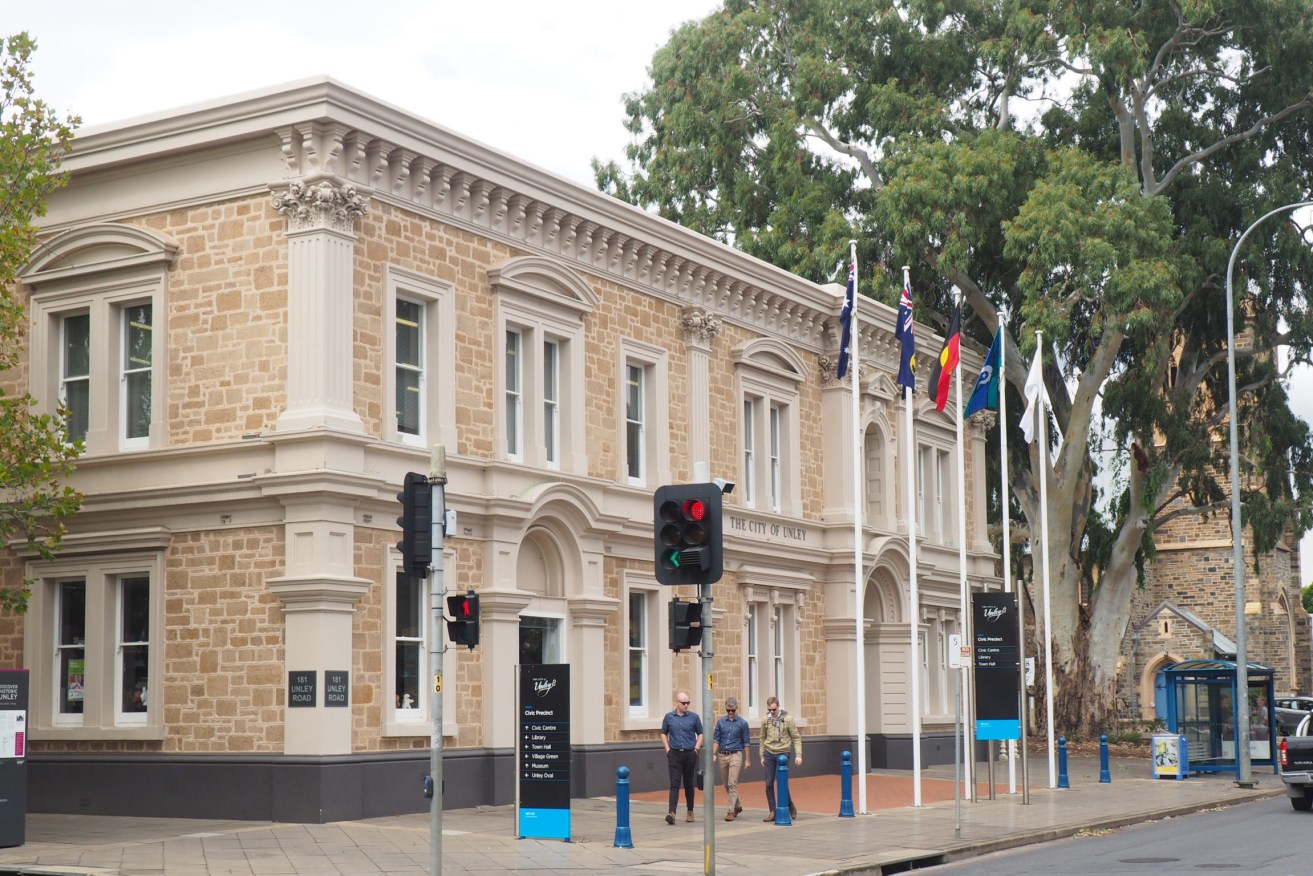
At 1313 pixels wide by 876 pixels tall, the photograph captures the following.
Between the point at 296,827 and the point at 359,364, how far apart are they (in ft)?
20.3

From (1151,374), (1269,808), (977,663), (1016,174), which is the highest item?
(1016,174)

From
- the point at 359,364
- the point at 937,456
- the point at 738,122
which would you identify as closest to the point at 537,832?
the point at 359,364

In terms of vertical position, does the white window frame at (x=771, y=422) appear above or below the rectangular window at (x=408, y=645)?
above

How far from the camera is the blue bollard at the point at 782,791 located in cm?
2259

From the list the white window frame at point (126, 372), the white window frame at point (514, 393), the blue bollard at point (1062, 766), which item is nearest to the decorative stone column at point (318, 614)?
the white window frame at point (126, 372)

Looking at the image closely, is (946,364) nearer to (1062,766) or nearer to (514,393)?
(514,393)

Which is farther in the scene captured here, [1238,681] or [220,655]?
[1238,681]

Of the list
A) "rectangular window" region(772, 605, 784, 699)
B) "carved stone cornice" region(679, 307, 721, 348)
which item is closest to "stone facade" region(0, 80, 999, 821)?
"carved stone cornice" region(679, 307, 721, 348)

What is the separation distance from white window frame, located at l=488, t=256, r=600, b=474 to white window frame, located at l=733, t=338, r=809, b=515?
17.3ft

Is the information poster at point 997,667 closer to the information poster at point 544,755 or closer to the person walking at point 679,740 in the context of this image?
the person walking at point 679,740

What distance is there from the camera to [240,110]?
22.6 meters

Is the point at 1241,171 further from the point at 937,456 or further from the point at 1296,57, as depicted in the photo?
the point at 937,456

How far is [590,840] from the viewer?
20.4 m

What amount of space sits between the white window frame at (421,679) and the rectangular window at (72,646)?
4.50m
